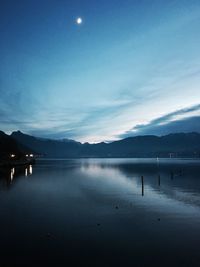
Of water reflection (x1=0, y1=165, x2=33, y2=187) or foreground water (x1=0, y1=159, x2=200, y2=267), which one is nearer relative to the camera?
foreground water (x1=0, y1=159, x2=200, y2=267)

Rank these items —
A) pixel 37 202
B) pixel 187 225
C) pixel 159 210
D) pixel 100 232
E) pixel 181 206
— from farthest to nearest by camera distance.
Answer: pixel 37 202, pixel 181 206, pixel 159 210, pixel 187 225, pixel 100 232

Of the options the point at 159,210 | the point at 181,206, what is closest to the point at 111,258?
the point at 159,210

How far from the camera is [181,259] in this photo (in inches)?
740

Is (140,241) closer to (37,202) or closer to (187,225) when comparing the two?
(187,225)

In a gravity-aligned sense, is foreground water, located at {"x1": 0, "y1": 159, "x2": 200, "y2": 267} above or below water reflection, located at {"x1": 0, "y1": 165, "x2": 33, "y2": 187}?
below

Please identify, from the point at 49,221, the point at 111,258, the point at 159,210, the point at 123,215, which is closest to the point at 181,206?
the point at 159,210

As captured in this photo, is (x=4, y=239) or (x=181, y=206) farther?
(x=181, y=206)

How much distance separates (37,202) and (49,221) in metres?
13.5

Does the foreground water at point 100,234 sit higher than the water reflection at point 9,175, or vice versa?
the water reflection at point 9,175

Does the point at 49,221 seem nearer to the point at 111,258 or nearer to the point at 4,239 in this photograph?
the point at 4,239

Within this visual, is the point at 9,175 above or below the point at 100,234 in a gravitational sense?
above

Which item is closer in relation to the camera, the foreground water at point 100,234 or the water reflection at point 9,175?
→ the foreground water at point 100,234

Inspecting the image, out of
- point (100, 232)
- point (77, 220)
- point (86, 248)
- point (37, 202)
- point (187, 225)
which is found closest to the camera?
point (86, 248)

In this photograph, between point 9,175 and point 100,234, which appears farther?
point 9,175
